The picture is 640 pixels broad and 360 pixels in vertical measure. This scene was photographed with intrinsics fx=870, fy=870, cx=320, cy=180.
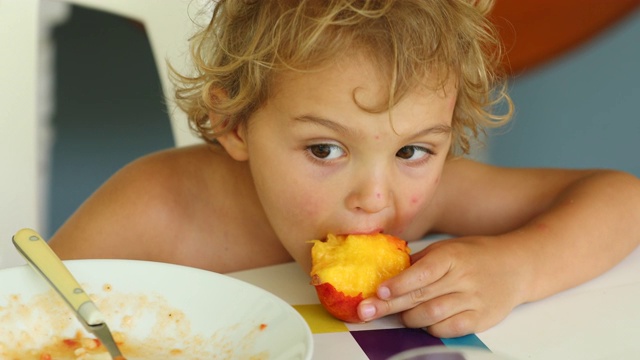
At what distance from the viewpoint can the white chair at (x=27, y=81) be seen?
135 centimetres

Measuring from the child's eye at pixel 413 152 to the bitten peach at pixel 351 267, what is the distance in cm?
10

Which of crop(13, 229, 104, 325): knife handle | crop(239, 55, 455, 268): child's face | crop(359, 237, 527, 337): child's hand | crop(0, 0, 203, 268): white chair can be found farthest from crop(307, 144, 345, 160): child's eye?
crop(0, 0, 203, 268): white chair

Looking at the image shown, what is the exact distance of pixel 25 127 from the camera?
1.38m

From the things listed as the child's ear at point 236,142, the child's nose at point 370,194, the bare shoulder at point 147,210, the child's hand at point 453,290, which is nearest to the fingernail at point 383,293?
the child's hand at point 453,290

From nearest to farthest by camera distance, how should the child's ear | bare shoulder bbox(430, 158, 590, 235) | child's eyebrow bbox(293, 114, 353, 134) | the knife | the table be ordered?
the knife < the table < child's eyebrow bbox(293, 114, 353, 134) < the child's ear < bare shoulder bbox(430, 158, 590, 235)

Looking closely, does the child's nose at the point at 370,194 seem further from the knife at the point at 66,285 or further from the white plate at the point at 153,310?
the knife at the point at 66,285

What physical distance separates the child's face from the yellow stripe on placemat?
0.10 m

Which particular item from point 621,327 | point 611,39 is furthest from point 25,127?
point 611,39

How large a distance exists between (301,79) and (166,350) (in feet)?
1.15

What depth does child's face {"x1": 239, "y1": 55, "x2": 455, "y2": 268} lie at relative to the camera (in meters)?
0.96

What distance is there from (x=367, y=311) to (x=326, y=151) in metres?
0.20

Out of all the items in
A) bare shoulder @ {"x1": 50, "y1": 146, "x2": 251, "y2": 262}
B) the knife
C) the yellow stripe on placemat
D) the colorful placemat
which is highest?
the knife

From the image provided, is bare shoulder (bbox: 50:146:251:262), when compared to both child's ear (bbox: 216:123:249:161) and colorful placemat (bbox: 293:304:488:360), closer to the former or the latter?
child's ear (bbox: 216:123:249:161)

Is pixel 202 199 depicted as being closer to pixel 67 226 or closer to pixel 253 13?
pixel 67 226
